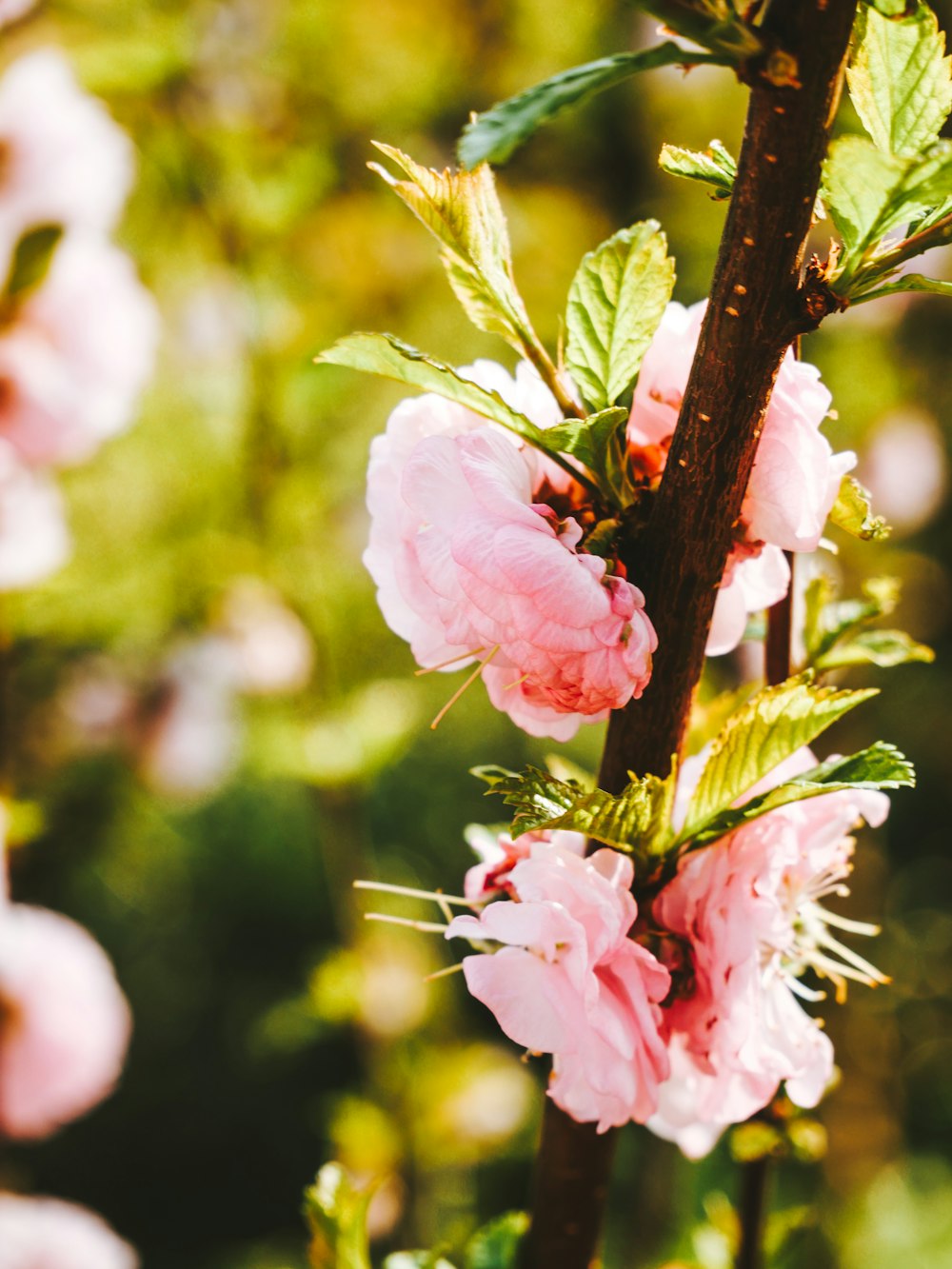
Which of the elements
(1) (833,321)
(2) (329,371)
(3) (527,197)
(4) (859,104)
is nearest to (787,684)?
(4) (859,104)

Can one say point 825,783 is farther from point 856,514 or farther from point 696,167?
point 696,167

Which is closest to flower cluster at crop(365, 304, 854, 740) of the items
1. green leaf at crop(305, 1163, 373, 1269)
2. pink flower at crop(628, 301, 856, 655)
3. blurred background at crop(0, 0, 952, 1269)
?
pink flower at crop(628, 301, 856, 655)

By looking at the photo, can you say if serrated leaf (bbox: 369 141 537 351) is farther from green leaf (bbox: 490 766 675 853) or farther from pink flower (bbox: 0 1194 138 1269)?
pink flower (bbox: 0 1194 138 1269)

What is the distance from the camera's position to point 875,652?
39 cm

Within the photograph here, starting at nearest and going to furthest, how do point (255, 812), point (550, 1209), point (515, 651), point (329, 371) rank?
A: point (515, 651), point (550, 1209), point (329, 371), point (255, 812)

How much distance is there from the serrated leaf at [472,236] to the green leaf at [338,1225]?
35cm

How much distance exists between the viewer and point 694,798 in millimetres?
317

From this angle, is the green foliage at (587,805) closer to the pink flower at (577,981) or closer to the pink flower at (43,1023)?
the pink flower at (577,981)

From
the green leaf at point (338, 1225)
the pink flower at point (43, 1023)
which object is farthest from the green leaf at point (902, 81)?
the pink flower at point (43, 1023)

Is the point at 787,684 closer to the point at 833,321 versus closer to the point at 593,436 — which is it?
the point at 593,436

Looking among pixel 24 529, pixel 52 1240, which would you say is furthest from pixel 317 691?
pixel 52 1240

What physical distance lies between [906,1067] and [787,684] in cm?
230

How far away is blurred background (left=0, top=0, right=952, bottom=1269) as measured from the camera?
1.06 metres

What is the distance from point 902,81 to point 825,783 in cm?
20
